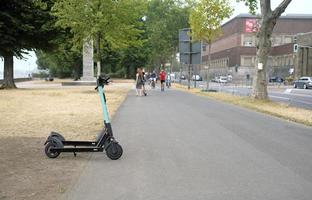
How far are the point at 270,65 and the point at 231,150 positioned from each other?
105432 millimetres

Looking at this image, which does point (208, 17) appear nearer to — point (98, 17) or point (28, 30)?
point (98, 17)

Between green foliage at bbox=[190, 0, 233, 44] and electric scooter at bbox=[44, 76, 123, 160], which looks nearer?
electric scooter at bbox=[44, 76, 123, 160]

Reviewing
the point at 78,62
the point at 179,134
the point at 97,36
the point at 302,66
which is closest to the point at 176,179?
the point at 179,134

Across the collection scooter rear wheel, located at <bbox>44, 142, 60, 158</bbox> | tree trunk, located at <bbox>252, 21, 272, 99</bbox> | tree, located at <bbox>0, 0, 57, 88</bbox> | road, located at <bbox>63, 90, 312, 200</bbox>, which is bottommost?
road, located at <bbox>63, 90, 312, 200</bbox>

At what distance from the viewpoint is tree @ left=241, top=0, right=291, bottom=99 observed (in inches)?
1002

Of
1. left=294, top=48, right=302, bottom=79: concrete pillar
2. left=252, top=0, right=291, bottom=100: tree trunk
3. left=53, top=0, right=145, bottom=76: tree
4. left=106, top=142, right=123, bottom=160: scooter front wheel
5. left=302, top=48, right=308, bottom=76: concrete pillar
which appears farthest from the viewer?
left=294, top=48, right=302, bottom=79: concrete pillar

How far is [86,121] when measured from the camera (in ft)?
49.9

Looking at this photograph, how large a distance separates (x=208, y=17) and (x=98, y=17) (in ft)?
38.7

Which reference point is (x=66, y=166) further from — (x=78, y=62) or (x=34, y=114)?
(x=78, y=62)

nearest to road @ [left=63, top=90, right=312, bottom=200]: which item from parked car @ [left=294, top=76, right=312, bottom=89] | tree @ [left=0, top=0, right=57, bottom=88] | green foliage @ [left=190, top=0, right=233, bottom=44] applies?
tree @ [left=0, top=0, right=57, bottom=88]

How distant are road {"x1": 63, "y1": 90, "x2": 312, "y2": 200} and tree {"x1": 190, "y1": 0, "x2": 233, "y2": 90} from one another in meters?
28.7

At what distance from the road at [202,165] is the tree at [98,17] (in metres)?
21.2

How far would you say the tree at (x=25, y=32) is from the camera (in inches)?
1446

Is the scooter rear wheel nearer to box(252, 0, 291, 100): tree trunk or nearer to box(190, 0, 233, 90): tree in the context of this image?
box(252, 0, 291, 100): tree trunk
